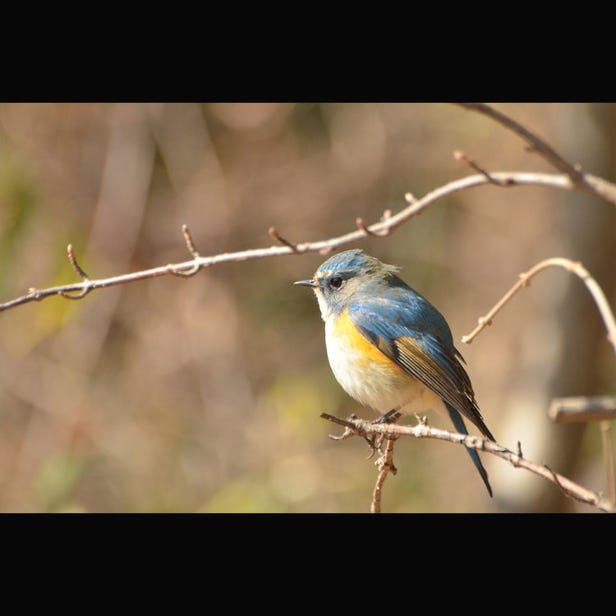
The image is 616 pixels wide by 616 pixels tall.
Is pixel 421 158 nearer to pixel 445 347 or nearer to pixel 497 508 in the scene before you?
pixel 497 508

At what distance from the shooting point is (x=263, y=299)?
617 cm

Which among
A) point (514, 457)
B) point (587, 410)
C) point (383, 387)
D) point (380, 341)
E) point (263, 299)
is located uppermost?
point (263, 299)

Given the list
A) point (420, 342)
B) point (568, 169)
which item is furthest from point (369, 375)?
point (568, 169)

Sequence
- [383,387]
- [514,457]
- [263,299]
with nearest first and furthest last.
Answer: [514,457], [383,387], [263,299]

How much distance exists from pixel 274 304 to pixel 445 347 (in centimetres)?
407

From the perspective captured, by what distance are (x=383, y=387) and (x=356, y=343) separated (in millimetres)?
184

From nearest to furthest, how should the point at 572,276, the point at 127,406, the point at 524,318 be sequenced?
1. the point at 572,276
2. the point at 127,406
3. the point at 524,318

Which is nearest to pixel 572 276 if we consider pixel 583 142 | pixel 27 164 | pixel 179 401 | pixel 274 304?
pixel 583 142

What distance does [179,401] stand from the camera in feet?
19.7

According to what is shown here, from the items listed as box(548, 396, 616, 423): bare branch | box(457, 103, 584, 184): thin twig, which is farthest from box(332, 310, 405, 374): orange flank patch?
box(457, 103, 584, 184): thin twig

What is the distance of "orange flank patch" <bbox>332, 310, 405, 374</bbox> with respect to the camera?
8.58 feet

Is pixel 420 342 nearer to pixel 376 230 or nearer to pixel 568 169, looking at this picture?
pixel 376 230

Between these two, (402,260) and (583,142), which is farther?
(402,260)

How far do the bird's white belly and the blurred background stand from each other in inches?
79.5
